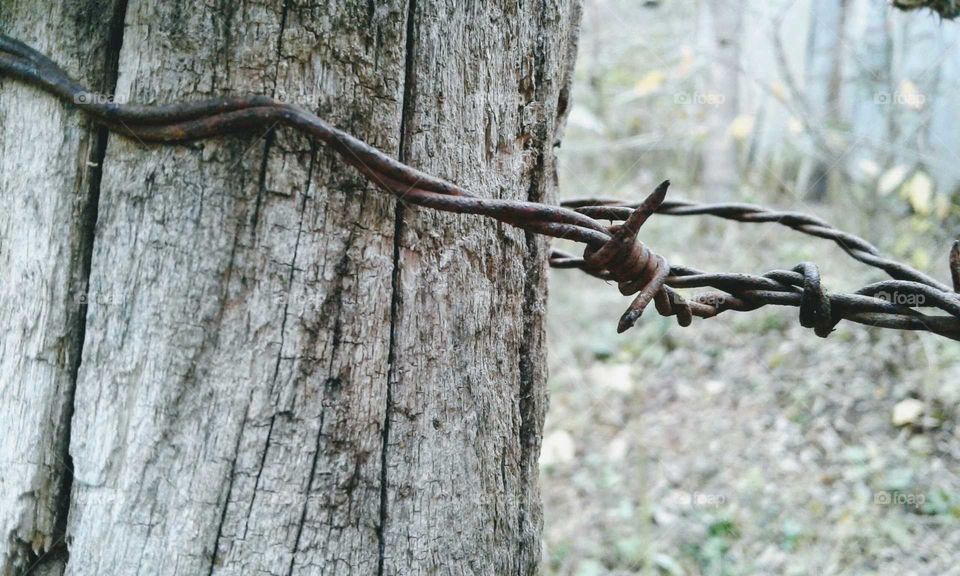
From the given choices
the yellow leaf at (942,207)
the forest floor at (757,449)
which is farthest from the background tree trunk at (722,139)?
the yellow leaf at (942,207)

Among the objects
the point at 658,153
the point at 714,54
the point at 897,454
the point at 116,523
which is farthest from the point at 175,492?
the point at 658,153

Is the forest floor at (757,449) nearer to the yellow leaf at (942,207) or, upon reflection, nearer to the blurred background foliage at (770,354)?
the blurred background foliage at (770,354)

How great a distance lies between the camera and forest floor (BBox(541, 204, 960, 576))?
12.3 ft

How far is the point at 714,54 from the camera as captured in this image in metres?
7.58

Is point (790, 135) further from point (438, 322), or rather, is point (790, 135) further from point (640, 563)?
point (438, 322)

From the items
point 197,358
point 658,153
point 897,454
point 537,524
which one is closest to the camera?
point 197,358

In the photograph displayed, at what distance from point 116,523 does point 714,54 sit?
800cm

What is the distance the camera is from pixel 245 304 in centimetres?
82

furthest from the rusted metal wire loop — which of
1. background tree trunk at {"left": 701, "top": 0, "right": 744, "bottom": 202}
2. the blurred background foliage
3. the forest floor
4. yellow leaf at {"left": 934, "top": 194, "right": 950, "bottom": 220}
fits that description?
background tree trunk at {"left": 701, "top": 0, "right": 744, "bottom": 202}

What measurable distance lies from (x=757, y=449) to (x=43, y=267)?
4580mm

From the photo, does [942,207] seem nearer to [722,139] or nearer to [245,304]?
[722,139]

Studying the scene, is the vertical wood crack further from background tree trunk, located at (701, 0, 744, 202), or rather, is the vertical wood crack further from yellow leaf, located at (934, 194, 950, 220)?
background tree trunk, located at (701, 0, 744, 202)

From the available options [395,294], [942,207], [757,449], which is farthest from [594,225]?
[942,207]

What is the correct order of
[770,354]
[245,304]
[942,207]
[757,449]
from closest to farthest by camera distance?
1. [245,304]
2. [757,449]
3. [942,207]
4. [770,354]
